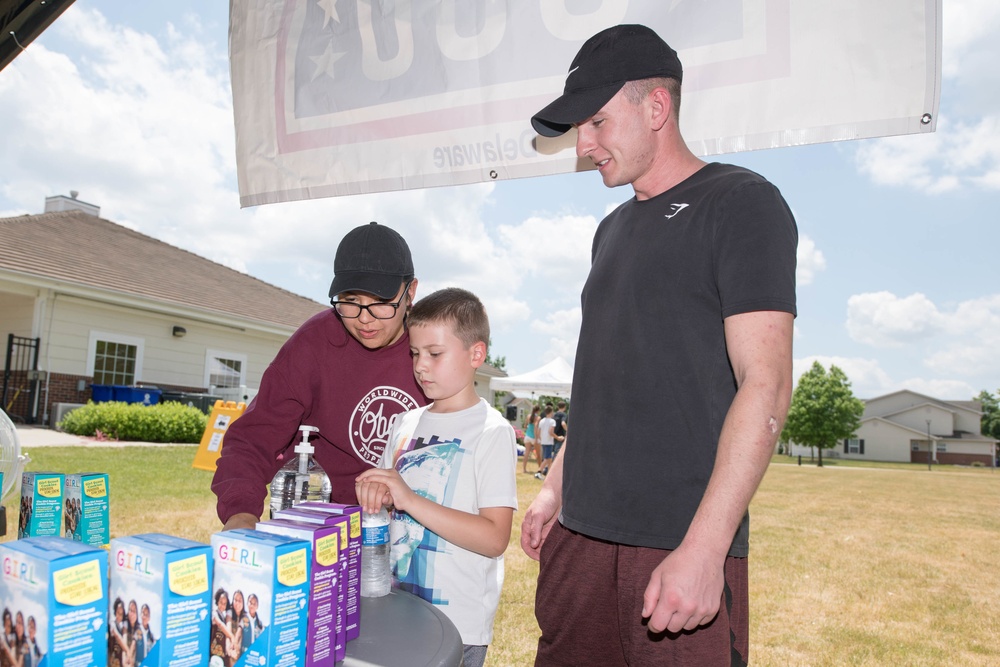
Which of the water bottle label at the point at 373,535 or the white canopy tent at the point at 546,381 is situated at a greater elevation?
the white canopy tent at the point at 546,381

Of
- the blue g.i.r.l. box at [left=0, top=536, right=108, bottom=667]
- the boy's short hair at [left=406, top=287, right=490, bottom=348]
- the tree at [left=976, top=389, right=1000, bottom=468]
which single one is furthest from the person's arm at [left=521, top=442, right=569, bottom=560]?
the tree at [left=976, top=389, right=1000, bottom=468]

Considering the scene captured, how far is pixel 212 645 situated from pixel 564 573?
108 centimetres

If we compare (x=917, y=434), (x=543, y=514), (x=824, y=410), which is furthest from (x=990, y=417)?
(x=543, y=514)

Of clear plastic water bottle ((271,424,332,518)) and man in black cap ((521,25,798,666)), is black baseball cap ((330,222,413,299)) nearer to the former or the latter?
clear plastic water bottle ((271,424,332,518))

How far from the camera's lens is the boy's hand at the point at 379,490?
6.36ft

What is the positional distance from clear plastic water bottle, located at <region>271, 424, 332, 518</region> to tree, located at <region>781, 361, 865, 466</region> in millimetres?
67312

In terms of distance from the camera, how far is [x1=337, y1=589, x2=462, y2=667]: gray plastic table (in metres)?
1.55

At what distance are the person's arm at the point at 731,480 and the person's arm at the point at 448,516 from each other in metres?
0.72

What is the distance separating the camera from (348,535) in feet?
5.39

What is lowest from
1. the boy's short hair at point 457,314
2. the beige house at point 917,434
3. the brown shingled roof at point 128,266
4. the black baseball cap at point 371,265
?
the beige house at point 917,434

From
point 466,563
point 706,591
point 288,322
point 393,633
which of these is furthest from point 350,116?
point 288,322

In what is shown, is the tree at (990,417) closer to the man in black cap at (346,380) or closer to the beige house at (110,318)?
the beige house at (110,318)

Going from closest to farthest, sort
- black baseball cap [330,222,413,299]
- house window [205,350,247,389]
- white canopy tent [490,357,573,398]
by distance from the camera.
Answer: black baseball cap [330,222,413,299] < house window [205,350,247,389] < white canopy tent [490,357,573,398]

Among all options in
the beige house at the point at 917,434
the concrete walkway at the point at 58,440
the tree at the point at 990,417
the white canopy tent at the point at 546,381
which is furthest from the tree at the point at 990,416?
the concrete walkway at the point at 58,440
